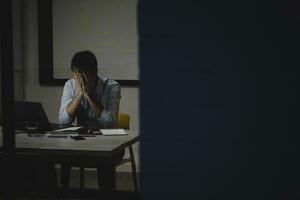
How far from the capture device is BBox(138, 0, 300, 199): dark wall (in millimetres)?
1416

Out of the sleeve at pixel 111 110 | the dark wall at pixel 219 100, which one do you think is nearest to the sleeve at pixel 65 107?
the sleeve at pixel 111 110

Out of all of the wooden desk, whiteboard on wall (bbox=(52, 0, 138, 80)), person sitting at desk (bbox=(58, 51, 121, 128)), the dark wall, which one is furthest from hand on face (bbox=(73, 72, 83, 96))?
the dark wall

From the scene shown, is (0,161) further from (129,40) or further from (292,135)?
(129,40)

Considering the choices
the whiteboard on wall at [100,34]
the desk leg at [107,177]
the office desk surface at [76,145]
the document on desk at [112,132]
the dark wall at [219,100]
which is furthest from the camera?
the whiteboard on wall at [100,34]

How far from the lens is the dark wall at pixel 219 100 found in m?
1.42

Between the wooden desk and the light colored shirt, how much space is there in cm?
49

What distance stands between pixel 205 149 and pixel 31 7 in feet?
13.8

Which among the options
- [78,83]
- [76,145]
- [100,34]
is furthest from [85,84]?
[100,34]

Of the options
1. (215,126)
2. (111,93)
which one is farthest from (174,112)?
(111,93)

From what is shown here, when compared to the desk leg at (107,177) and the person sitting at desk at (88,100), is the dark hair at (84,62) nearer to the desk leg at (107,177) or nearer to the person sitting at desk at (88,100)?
the person sitting at desk at (88,100)

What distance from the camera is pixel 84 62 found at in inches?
147

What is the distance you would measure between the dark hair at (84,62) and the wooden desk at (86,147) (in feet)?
2.35

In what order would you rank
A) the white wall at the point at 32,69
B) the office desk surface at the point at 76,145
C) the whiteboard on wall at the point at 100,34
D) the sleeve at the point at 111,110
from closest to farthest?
the office desk surface at the point at 76,145 → the sleeve at the point at 111,110 → the whiteboard on wall at the point at 100,34 → the white wall at the point at 32,69

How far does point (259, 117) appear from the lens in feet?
4.72
